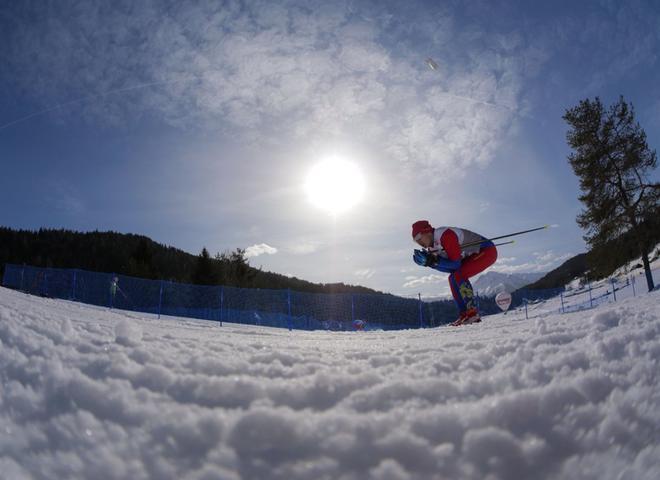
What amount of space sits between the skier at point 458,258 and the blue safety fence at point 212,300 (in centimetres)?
1681

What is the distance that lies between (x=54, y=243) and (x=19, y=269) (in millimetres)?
69387

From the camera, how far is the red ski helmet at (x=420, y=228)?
19.5 ft

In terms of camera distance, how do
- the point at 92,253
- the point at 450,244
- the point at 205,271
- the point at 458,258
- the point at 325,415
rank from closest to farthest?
the point at 325,415 < the point at 450,244 < the point at 458,258 < the point at 205,271 < the point at 92,253

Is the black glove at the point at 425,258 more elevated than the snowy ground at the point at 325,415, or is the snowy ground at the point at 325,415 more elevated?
the black glove at the point at 425,258

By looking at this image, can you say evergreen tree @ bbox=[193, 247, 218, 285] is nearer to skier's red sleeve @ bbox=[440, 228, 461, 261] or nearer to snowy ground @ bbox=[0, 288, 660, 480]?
skier's red sleeve @ bbox=[440, 228, 461, 261]

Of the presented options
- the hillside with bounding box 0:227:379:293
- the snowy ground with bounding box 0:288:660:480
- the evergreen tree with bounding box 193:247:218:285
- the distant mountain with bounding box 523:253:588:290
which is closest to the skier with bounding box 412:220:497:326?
the snowy ground with bounding box 0:288:660:480

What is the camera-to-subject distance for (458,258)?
575cm

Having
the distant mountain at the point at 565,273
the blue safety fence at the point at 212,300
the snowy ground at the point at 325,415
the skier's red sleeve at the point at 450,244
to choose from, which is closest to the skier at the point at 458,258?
the skier's red sleeve at the point at 450,244

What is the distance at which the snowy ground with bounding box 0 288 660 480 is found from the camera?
0.65 meters

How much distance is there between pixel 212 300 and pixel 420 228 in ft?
68.3

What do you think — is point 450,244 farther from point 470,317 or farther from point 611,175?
point 611,175

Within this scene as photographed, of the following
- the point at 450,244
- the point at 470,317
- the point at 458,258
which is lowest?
the point at 470,317

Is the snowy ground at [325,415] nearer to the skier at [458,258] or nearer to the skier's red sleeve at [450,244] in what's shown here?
the skier's red sleeve at [450,244]

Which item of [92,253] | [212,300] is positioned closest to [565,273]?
[212,300]
